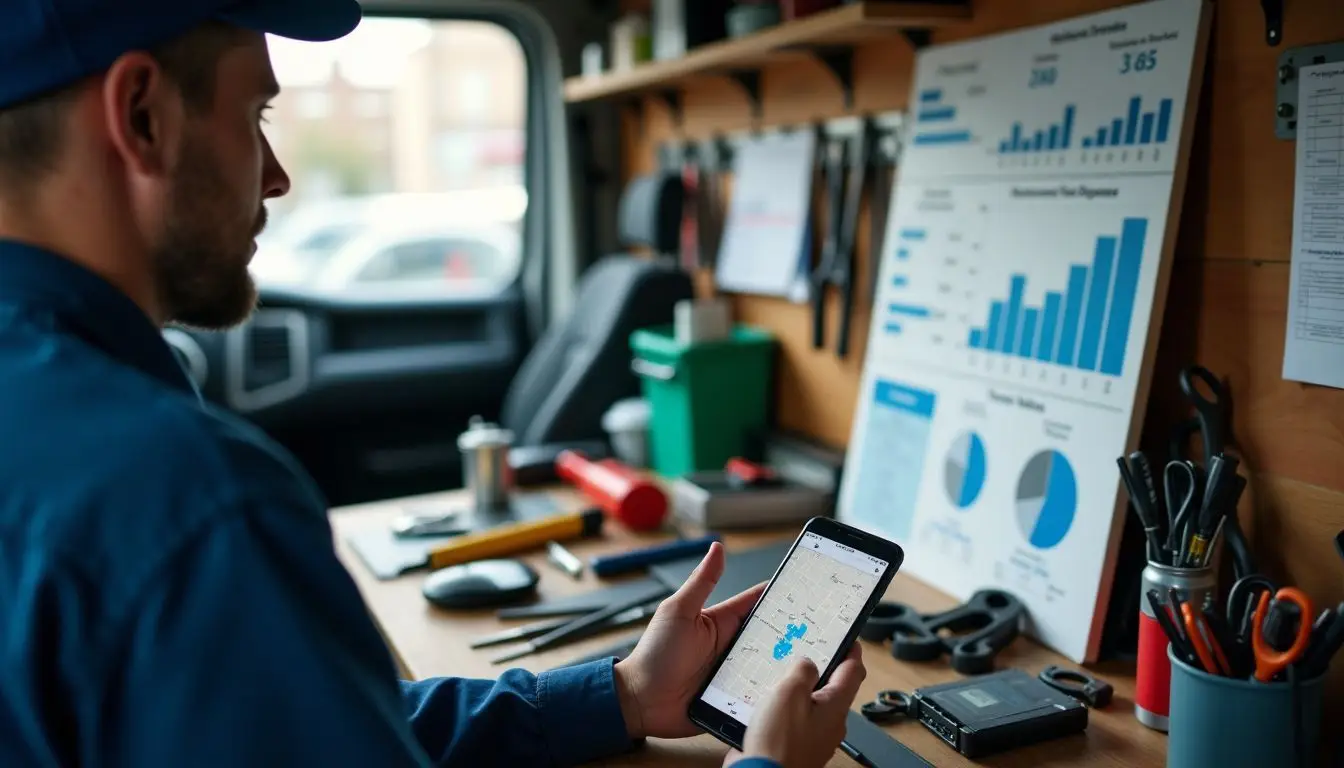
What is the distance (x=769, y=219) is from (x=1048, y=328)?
2.70 ft

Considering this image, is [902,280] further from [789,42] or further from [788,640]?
[788,640]

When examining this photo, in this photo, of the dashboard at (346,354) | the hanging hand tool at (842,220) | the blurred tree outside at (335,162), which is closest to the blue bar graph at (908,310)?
the hanging hand tool at (842,220)

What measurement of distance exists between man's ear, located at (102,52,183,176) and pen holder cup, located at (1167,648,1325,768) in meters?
0.90

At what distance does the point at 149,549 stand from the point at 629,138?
7.55ft

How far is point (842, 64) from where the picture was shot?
182 centimetres

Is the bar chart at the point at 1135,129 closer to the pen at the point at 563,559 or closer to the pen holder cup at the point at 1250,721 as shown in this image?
the pen holder cup at the point at 1250,721

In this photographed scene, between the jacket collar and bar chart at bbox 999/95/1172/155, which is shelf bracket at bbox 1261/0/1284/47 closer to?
bar chart at bbox 999/95/1172/155

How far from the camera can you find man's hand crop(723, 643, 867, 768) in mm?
863

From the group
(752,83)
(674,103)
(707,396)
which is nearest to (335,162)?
(674,103)

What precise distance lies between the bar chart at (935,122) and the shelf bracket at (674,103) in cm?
95

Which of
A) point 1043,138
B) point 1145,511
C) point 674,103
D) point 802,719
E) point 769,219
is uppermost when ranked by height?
point 674,103

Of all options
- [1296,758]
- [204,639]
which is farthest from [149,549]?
[1296,758]

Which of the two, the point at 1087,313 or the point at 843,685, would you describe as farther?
the point at 1087,313

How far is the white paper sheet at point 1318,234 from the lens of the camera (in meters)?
1.04
